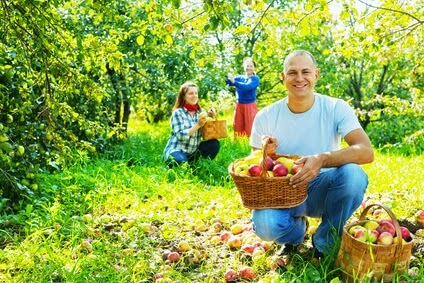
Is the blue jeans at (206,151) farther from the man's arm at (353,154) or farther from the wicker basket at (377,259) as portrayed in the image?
the wicker basket at (377,259)

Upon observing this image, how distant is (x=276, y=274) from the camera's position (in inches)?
113

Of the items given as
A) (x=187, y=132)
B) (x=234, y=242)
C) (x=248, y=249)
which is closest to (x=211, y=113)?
(x=187, y=132)

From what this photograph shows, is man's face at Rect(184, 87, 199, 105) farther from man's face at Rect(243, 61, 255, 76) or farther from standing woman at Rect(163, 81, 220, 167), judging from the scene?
man's face at Rect(243, 61, 255, 76)

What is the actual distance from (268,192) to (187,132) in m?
3.01

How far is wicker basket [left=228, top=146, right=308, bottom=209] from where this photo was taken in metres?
2.63

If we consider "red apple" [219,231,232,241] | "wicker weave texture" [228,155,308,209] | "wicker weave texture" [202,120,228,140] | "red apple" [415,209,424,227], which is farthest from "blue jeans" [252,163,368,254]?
"wicker weave texture" [202,120,228,140]

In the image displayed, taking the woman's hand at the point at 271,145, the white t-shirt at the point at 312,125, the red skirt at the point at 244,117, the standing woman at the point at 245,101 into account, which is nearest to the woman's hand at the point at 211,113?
the standing woman at the point at 245,101

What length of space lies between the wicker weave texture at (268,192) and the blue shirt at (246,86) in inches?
208

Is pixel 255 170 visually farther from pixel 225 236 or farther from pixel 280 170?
pixel 225 236

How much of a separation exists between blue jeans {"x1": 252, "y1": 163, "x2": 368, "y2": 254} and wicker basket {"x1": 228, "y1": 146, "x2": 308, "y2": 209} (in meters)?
0.11

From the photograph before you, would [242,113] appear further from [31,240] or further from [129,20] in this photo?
[31,240]

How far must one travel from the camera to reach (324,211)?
2971mm

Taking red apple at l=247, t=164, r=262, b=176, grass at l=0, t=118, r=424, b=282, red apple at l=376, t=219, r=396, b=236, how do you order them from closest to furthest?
red apple at l=376, t=219, r=396, b=236 → red apple at l=247, t=164, r=262, b=176 → grass at l=0, t=118, r=424, b=282

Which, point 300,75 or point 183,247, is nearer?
point 300,75
